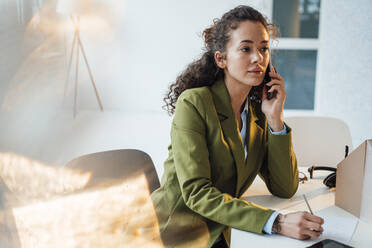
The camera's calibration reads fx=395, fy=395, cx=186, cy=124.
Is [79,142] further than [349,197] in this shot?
Yes

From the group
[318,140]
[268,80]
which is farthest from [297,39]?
[268,80]

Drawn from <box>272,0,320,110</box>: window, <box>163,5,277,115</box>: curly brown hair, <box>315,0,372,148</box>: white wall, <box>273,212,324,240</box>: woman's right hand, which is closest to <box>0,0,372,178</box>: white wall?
<box>315,0,372,148</box>: white wall

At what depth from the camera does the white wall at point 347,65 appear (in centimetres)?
357

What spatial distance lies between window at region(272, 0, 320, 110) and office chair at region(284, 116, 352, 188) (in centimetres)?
215

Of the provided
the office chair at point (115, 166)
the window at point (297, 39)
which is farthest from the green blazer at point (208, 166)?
the window at point (297, 39)

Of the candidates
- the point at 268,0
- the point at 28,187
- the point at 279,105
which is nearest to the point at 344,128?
the point at 279,105

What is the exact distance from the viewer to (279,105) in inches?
49.3

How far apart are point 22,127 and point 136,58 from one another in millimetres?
2211

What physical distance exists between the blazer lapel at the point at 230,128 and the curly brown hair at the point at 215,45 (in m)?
0.10

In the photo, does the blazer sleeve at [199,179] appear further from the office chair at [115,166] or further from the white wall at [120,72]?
the white wall at [120,72]

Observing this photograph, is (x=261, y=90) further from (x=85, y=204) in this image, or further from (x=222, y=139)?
(x=85, y=204)

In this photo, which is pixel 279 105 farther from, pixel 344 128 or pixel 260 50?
pixel 344 128

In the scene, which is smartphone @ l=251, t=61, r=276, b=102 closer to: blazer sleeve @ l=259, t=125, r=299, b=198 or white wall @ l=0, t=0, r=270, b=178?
blazer sleeve @ l=259, t=125, r=299, b=198

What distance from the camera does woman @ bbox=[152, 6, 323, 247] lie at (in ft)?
3.60
